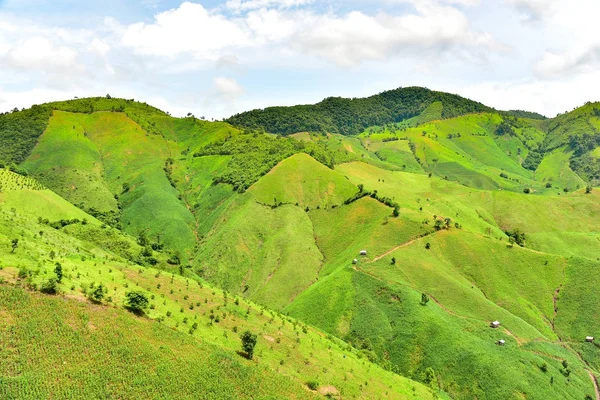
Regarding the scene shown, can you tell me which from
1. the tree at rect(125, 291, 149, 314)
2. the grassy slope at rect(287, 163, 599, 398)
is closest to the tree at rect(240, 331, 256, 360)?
the tree at rect(125, 291, 149, 314)

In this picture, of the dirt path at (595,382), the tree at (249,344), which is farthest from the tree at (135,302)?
the dirt path at (595,382)

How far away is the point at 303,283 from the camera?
410 feet

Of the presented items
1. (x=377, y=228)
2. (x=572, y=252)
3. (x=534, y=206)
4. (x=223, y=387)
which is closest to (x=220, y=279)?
(x=377, y=228)

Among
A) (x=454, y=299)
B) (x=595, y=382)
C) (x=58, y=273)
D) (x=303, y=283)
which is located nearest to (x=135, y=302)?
(x=58, y=273)

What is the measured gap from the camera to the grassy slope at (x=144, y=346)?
130ft

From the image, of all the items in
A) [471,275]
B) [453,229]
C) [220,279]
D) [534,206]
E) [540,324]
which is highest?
[534,206]

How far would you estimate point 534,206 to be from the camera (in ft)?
614

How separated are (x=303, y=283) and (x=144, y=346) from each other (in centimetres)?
8265

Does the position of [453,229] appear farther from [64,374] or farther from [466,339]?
[64,374]

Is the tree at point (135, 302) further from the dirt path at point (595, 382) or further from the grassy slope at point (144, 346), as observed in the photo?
the dirt path at point (595, 382)

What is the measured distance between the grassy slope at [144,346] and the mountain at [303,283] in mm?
248

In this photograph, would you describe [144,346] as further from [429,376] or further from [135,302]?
[429,376]

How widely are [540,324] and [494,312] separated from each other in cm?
1698

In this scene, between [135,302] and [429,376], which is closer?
[135,302]
